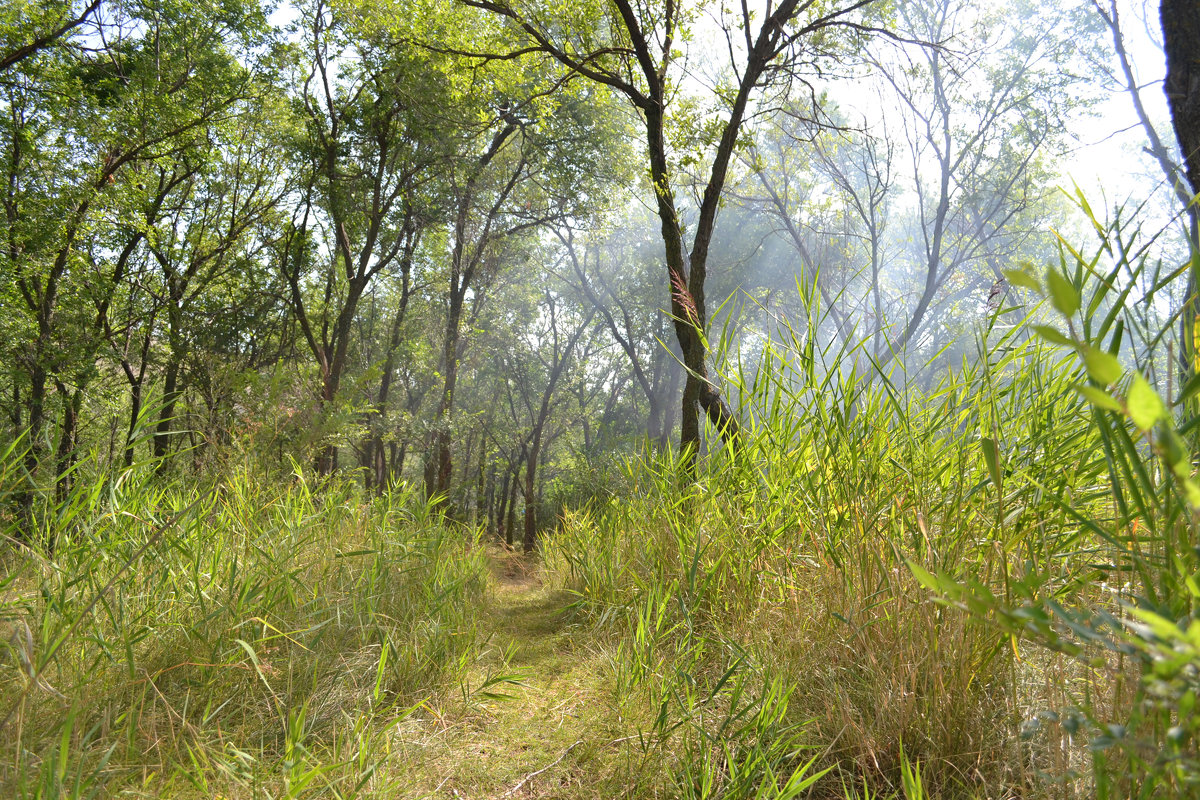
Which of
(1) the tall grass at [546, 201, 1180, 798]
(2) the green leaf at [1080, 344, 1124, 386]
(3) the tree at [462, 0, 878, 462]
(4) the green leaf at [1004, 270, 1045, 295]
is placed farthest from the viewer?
(3) the tree at [462, 0, 878, 462]

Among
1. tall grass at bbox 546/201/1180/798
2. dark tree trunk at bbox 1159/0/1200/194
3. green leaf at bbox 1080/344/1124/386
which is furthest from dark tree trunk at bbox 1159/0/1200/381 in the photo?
green leaf at bbox 1080/344/1124/386

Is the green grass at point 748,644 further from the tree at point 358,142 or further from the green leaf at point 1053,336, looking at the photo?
the tree at point 358,142

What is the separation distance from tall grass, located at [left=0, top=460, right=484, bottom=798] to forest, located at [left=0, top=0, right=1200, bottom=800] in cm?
2

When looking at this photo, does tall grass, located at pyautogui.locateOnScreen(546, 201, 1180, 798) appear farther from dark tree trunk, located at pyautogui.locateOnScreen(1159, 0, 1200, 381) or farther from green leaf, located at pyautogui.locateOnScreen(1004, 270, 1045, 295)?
dark tree trunk, located at pyautogui.locateOnScreen(1159, 0, 1200, 381)

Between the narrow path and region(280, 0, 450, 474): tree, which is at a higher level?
region(280, 0, 450, 474): tree

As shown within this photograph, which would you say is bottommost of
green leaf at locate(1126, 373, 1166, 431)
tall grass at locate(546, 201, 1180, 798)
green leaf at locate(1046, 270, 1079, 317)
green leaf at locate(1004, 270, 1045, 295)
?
tall grass at locate(546, 201, 1180, 798)

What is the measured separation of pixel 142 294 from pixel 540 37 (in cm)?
903

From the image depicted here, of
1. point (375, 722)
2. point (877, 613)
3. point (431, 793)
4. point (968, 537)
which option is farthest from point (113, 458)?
point (968, 537)

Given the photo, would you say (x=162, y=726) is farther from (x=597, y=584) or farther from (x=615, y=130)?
(x=615, y=130)

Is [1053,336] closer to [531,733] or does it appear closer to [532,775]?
[532,775]

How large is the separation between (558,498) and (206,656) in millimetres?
10728

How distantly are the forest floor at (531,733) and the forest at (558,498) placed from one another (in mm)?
13

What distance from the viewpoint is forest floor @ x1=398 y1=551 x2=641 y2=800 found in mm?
1451

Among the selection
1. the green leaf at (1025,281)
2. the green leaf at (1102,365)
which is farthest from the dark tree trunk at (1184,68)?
the green leaf at (1102,365)
